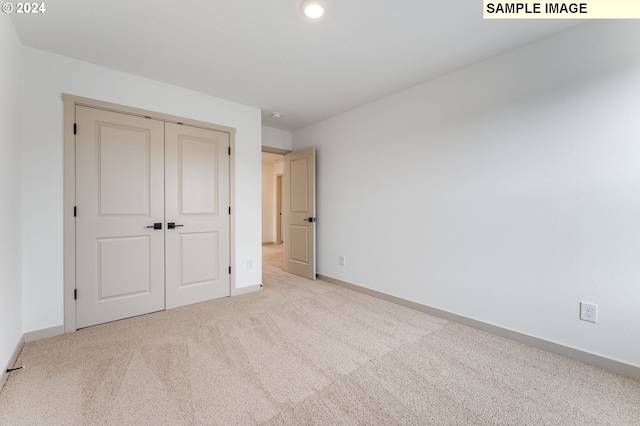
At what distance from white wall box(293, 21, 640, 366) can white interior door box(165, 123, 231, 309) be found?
6.46 ft

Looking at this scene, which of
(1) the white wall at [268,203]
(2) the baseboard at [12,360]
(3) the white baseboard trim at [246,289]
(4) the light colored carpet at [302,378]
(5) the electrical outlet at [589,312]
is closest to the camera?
(4) the light colored carpet at [302,378]

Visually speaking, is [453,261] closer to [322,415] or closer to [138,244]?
[322,415]

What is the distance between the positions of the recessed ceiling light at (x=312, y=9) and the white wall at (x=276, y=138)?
2679 millimetres

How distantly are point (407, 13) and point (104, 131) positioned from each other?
2.89 meters

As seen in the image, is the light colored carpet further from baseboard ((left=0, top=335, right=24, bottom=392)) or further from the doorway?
the doorway

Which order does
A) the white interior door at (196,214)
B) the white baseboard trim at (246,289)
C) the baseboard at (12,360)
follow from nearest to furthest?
the baseboard at (12,360) → the white interior door at (196,214) → the white baseboard trim at (246,289)

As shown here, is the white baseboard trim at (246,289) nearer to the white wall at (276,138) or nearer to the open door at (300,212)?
the open door at (300,212)

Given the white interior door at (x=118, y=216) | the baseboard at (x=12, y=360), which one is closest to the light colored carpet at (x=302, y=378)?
the baseboard at (x=12, y=360)

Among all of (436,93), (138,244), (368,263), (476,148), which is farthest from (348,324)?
(436,93)

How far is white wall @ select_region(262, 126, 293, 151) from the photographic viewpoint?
4.43m

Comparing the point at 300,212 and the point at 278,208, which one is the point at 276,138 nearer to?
the point at 300,212

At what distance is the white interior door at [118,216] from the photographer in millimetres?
2459

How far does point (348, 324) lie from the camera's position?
2.56 meters

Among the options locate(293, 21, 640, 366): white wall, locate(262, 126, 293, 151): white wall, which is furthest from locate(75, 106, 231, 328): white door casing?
locate(293, 21, 640, 366): white wall
